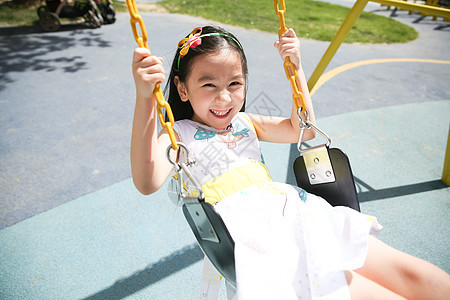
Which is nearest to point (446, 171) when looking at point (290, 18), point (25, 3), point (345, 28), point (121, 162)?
point (345, 28)

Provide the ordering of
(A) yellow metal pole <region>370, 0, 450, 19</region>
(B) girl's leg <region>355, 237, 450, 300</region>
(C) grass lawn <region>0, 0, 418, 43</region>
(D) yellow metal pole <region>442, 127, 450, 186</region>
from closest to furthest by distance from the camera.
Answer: (B) girl's leg <region>355, 237, 450, 300</region> → (A) yellow metal pole <region>370, 0, 450, 19</region> → (D) yellow metal pole <region>442, 127, 450, 186</region> → (C) grass lawn <region>0, 0, 418, 43</region>

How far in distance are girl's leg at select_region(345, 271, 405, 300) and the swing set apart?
0.84 ft

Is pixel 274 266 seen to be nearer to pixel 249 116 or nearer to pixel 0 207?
pixel 249 116

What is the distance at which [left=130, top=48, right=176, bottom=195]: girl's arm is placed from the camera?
34.1 inches

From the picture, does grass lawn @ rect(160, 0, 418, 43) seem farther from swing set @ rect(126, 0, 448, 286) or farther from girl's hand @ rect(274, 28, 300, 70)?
swing set @ rect(126, 0, 448, 286)

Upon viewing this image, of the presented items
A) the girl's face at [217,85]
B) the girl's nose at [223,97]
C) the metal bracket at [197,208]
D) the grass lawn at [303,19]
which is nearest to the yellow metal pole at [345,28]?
→ the girl's face at [217,85]

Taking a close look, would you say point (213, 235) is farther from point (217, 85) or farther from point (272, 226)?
point (217, 85)

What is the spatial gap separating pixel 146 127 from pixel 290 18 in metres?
6.47

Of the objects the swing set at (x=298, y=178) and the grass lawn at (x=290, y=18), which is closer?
the swing set at (x=298, y=178)

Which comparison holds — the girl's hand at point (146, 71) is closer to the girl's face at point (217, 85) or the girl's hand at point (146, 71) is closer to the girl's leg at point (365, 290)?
the girl's face at point (217, 85)

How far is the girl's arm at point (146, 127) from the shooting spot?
867 mm

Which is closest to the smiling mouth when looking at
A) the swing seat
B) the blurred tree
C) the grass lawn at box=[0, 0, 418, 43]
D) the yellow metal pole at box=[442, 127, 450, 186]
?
the swing seat

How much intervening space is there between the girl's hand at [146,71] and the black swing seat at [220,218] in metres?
→ 0.35

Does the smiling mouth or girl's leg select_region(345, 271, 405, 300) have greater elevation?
the smiling mouth
